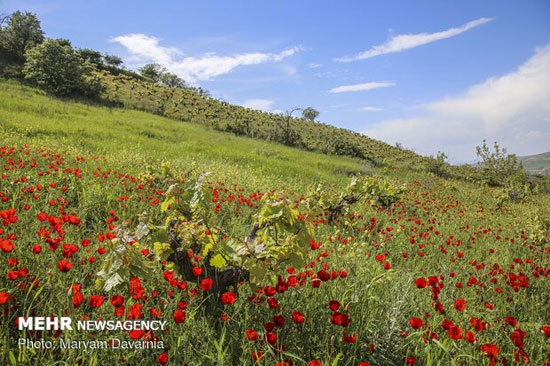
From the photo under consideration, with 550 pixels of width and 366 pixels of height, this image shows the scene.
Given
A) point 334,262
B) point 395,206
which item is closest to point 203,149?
point 395,206

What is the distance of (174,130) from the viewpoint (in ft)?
61.0

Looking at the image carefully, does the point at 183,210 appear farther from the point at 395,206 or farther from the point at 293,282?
the point at 395,206

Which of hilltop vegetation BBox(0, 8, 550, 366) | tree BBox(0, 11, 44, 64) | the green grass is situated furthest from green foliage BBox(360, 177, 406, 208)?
tree BBox(0, 11, 44, 64)

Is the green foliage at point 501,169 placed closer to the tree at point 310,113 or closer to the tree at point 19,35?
the tree at point 19,35

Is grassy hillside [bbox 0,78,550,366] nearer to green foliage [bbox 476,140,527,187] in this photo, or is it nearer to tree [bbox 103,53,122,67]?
green foliage [bbox 476,140,527,187]

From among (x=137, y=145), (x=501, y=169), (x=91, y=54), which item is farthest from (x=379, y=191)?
(x=91, y=54)

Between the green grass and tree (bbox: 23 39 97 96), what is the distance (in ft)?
13.8

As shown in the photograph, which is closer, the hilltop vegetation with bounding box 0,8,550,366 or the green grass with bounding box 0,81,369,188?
the hilltop vegetation with bounding box 0,8,550,366

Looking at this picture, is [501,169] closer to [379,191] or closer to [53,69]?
[379,191]

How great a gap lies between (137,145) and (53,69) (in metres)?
16.8

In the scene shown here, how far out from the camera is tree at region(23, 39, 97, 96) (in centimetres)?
2286

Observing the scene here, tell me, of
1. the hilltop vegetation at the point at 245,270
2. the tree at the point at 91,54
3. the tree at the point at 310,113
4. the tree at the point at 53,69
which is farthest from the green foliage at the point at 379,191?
the tree at the point at 310,113

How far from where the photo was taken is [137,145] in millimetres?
11969

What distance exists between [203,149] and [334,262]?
1140cm
